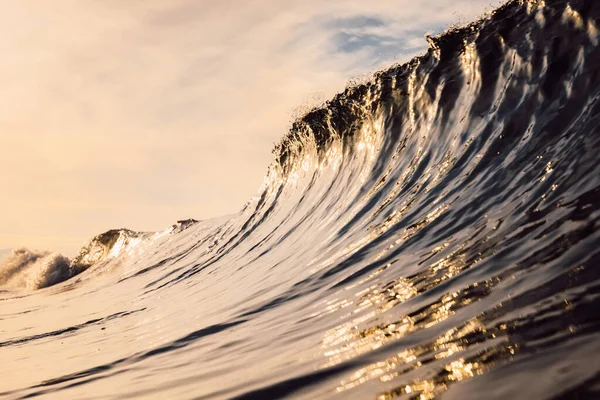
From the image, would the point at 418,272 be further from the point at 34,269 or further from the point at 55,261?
the point at 34,269

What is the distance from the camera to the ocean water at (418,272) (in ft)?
7.84

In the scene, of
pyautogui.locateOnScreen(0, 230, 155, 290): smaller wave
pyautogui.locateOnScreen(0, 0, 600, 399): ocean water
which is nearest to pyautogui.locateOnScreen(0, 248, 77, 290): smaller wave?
pyautogui.locateOnScreen(0, 230, 155, 290): smaller wave

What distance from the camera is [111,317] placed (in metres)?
9.00

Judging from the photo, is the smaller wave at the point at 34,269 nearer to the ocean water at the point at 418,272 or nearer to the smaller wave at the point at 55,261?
the smaller wave at the point at 55,261

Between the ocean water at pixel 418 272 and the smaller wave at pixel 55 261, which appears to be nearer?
the ocean water at pixel 418 272

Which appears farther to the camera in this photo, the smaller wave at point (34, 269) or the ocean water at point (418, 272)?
the smaller wave at point (34, 269)

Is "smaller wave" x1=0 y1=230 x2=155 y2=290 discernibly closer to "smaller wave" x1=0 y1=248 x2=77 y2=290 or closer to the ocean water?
"smaller wave" x1=0 y1=248 x2=77 y2=290

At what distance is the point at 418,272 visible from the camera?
165 inches

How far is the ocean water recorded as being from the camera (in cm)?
239

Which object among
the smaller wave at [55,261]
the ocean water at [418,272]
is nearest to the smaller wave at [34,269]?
the smaller wave at [55,261]

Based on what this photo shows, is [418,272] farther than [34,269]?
No

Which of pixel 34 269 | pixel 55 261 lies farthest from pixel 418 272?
pixel 34 269

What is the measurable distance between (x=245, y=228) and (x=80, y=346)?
858cm

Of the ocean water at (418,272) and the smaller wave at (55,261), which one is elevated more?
the smaller wave at (55,261)
